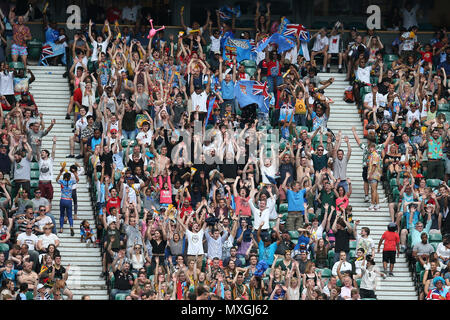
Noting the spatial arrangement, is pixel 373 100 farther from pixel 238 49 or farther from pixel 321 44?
pixel 238 49

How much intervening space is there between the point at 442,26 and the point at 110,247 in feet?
43.8

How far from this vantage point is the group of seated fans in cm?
2739

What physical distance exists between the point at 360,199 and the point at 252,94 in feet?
12.0

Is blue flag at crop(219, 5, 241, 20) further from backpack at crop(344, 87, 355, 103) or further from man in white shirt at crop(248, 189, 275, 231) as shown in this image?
man in white shirt at crop(248, 189, 275, 231)

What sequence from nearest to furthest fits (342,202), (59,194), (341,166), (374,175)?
(342,202) < (341,166) < (59,194) < (374,175)

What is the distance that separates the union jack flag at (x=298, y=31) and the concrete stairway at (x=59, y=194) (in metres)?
5.83

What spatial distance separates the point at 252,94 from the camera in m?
32.0

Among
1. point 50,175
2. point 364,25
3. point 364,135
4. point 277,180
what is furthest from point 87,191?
point 364,25

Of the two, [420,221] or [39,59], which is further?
[39,59]

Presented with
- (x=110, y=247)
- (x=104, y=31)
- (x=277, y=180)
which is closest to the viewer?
(x=110, y=247)

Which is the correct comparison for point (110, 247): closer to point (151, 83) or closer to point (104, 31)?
point (151, 83)

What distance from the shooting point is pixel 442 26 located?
36.7 metres

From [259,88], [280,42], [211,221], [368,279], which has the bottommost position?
[368,279]

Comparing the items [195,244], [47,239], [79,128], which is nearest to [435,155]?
[195,244]
